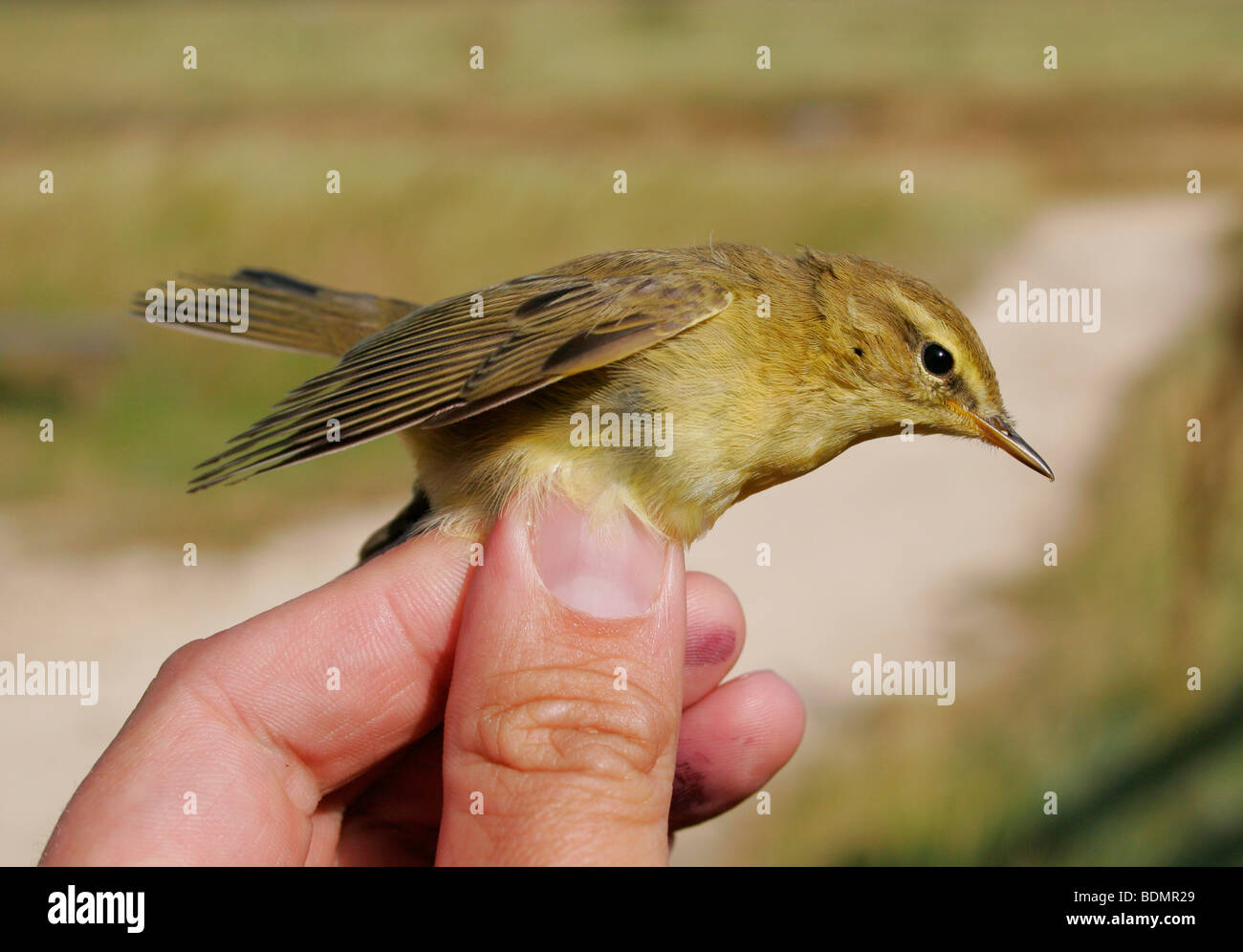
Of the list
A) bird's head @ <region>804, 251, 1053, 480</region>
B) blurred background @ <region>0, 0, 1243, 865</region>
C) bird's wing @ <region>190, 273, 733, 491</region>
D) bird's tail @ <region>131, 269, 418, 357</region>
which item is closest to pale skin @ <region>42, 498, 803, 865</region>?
bird's wing @ <region>190, 273, 733, 491</region>

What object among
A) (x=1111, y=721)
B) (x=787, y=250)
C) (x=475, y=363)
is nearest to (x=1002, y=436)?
(x=475, y=363)

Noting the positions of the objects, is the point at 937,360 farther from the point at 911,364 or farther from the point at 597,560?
the point at 597,560

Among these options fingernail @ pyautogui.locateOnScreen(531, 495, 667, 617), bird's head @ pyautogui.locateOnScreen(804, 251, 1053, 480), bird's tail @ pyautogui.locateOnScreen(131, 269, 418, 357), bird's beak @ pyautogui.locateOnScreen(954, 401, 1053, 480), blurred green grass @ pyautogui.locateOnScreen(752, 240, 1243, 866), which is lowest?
blurred green grass @ pyautogui.locateOnScreen(752, 240, 1243, 866)

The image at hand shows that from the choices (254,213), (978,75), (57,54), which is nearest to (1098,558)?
(254,213)

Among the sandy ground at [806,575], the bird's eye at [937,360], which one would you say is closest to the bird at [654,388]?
the bird's eye at [937,360]

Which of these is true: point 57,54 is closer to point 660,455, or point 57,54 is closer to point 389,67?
point 389,67

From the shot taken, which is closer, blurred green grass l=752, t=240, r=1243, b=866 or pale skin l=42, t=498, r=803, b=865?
pale skin l=42, t=498, r=803, b=865

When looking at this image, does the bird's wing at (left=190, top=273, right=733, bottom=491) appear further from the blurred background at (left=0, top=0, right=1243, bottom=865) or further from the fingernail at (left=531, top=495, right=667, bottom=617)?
the blurred background at (left=0, top=0, right=1243, bottom=865)
